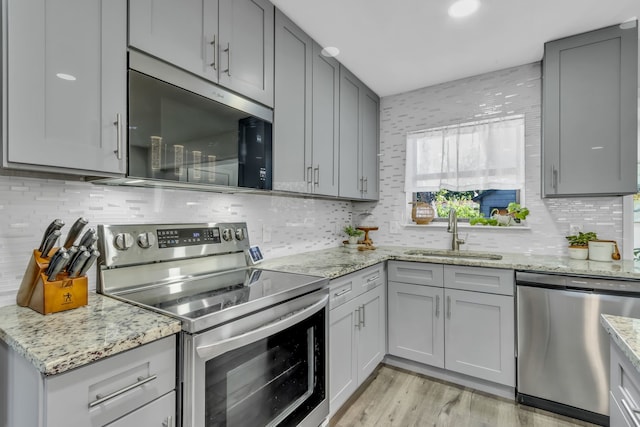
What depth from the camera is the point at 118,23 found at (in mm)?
1137

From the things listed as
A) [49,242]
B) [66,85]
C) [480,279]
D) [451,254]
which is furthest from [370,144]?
[49,242]

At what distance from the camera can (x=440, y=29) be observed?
2090 mm

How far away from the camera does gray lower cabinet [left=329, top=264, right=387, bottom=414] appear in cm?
184

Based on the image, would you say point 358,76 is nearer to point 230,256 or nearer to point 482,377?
point 230,256

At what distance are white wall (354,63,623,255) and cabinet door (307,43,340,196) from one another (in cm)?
91

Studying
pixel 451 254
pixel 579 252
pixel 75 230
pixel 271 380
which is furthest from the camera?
pixel 451 254

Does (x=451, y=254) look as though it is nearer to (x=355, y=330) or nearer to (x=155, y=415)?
(x=355, y=330)

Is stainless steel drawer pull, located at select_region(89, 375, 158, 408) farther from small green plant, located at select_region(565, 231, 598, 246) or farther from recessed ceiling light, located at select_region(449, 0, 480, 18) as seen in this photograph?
small green plant, located at select_region(565, 231, 598, 246)

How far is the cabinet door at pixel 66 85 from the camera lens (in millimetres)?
917

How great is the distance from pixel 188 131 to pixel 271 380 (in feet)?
3.68

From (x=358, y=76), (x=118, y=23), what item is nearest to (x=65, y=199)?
(x=118, y=23)

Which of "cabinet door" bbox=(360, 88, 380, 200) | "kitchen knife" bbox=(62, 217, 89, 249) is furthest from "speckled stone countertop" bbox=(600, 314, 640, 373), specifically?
"cabinet door" bbox=(360, 88, 380, 200)

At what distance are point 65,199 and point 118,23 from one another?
2.33 feet

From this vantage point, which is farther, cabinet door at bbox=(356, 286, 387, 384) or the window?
the window
